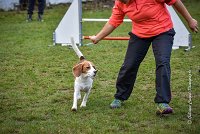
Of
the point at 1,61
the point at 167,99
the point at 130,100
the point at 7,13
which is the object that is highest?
the point at 167,99

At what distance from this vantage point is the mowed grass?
467cm

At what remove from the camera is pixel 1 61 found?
8.92 m

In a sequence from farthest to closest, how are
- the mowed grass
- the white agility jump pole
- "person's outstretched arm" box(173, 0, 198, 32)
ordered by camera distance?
the white agility jump pole, "person's outstretched arm" box(173, 0, 198, 32), the mowed grass

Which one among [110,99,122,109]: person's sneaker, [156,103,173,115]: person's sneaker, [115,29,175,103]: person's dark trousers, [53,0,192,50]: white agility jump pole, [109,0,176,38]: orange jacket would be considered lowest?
[53,0,192,50]: white agility jump pole

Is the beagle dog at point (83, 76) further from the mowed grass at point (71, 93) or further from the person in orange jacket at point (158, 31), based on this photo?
the person in orange jacket at point (158, 31)

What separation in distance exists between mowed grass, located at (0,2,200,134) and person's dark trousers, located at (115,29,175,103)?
270 millimetres

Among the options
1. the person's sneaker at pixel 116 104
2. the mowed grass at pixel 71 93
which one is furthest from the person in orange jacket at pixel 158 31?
the person's sneaker at pixel 116 104

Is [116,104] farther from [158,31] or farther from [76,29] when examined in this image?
[76,29]

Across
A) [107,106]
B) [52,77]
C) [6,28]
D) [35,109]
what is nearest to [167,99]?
[107,106]

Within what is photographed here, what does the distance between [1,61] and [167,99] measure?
507cm

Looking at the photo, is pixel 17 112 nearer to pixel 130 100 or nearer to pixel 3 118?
pixel 3 118

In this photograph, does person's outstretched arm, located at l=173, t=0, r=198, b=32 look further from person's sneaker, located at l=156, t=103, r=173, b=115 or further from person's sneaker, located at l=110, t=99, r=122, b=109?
person's sneaker, located at l=110, t=99, r=122, b=109

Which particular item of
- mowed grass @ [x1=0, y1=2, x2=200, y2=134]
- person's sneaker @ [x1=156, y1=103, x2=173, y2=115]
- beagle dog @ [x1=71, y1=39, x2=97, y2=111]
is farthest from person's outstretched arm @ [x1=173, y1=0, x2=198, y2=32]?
beagle dog @ [x1=71, y1=39, x2=97, y2=111]

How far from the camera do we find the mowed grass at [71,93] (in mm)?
4668
